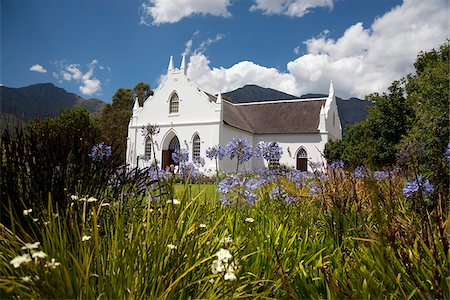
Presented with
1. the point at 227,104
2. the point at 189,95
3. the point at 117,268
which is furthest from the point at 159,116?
the point at 117,268

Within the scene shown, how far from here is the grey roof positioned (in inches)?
1152

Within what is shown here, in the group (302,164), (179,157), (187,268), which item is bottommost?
(187,268)

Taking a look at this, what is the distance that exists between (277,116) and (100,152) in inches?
1127

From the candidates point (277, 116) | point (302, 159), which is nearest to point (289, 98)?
point (277, 116)

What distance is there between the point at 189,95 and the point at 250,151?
78.2 feet

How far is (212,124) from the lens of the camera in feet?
86.2

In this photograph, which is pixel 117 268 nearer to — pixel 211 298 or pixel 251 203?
pixel 211 298

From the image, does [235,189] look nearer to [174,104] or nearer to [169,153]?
[169,153]

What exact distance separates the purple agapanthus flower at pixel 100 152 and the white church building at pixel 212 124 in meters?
21.5

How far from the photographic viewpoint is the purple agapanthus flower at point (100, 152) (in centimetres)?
383

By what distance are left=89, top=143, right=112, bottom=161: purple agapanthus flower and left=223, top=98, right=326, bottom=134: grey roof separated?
77.1ft

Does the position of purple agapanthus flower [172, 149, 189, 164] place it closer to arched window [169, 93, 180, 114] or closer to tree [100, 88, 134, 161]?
arched window [169, 93, 180, 114]

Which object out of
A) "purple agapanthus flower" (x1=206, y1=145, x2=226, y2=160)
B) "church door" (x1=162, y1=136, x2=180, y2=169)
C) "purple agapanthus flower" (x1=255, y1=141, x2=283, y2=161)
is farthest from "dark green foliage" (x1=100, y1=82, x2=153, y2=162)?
"purple agapanthus flower" (x1=255, y1=141, x2=283, y2=161)

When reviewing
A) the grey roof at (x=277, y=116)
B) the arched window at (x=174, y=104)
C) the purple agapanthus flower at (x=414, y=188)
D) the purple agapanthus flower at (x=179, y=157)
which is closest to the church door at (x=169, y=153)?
the arched window at (x=174, y=104)
